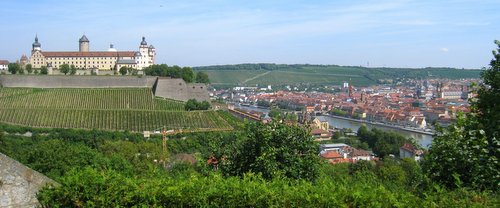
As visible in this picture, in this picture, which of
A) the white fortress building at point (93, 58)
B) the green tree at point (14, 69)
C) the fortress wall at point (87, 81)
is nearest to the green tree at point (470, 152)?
the fortress wall at point (87, 81)

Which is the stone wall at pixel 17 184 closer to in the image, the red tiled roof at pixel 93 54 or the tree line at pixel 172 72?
the tree line at pixel 172 72

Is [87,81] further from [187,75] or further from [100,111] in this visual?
[100,111]

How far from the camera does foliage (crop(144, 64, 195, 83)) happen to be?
61.8 m

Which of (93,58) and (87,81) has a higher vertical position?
(93,58)

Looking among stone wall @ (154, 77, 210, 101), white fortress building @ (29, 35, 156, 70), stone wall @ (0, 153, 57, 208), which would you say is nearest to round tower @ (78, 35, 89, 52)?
white fortress building @ (29, 35, 156, 70)

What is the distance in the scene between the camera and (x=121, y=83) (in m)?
57.4

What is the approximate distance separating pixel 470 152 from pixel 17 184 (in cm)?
585

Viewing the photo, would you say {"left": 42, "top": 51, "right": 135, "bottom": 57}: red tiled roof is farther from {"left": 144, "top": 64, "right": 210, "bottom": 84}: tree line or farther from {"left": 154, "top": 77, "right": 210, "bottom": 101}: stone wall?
{"left": 154, "top": 77, "right": 210, "bottom": 101}: stone wall

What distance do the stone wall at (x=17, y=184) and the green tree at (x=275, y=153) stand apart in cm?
290

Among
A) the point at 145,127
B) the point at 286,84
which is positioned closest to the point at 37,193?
the point at 145,127

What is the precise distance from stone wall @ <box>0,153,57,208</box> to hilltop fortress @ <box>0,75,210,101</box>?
1886 inches

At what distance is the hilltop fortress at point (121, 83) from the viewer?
2158 inches

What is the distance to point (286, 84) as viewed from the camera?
172 m

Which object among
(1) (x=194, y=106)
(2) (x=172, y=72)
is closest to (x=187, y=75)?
(2) (x=172, y=72)
